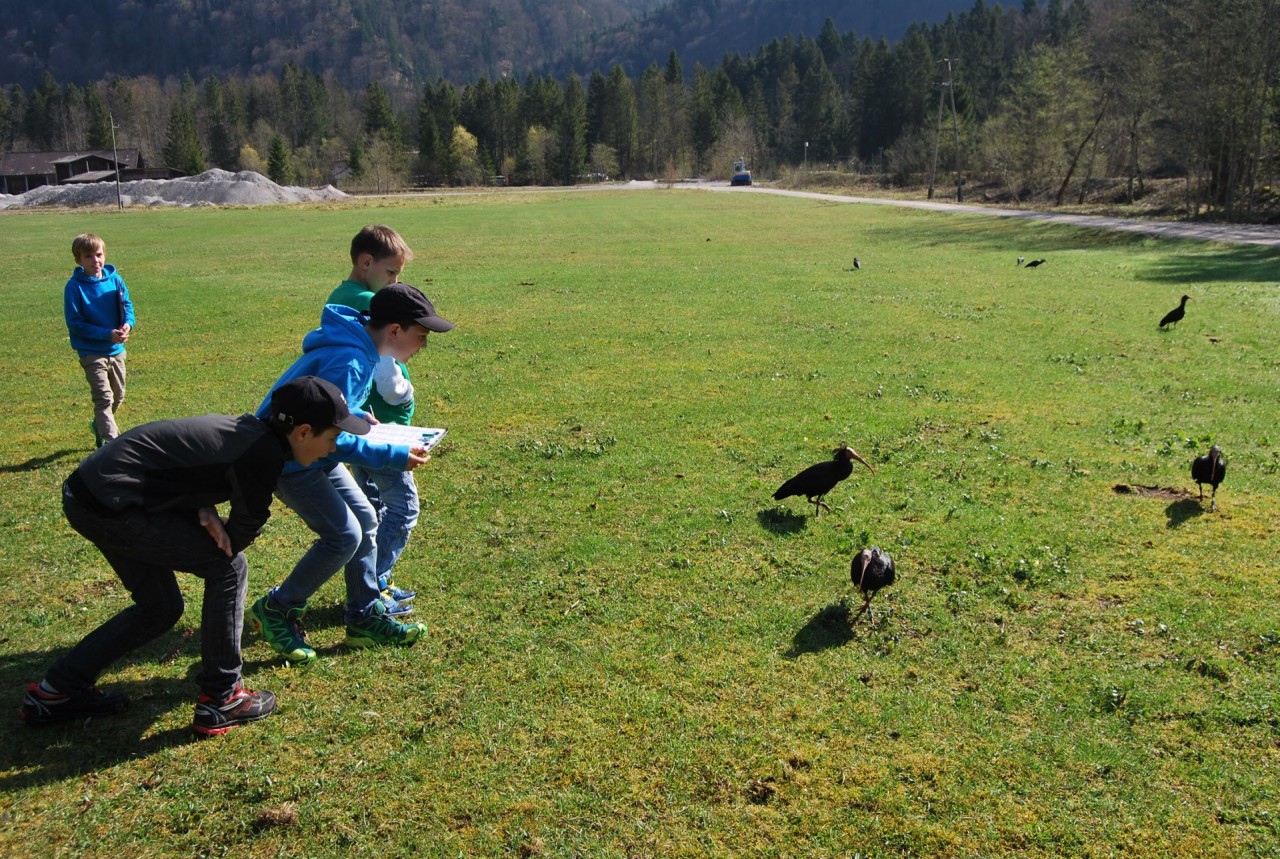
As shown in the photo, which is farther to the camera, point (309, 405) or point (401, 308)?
point (401, 308)

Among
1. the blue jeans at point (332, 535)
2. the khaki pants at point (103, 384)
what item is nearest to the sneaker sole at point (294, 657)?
the blue jeans at point (332, 535)

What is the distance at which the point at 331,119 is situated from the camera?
15400 centimetres

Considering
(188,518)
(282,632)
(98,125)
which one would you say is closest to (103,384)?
(282,632)

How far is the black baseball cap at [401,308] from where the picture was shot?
16.7 ft

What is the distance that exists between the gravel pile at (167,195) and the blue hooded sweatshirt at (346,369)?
87.7m

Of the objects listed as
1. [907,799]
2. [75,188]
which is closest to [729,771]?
[907,799]

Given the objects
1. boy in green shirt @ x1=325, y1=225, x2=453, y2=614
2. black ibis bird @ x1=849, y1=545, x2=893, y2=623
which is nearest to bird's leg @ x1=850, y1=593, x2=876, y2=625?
black ibis bird @ x1=849, y1=545, x2=893, y2=623

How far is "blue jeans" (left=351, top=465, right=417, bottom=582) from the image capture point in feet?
19.0

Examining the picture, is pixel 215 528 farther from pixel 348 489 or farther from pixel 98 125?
pixel 98 125

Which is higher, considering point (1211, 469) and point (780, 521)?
point (1211, 469)

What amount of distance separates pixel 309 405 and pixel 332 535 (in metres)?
1.14

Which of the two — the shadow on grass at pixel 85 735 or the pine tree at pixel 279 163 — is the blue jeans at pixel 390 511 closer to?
the shadow on grass at pixel 85 735

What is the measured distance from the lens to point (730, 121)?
13712cm

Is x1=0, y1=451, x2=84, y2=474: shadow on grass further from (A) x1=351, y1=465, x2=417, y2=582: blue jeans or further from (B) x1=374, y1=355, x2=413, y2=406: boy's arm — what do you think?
(B) x1=374, y1=355, x2=413, y2=406: boy's arm
